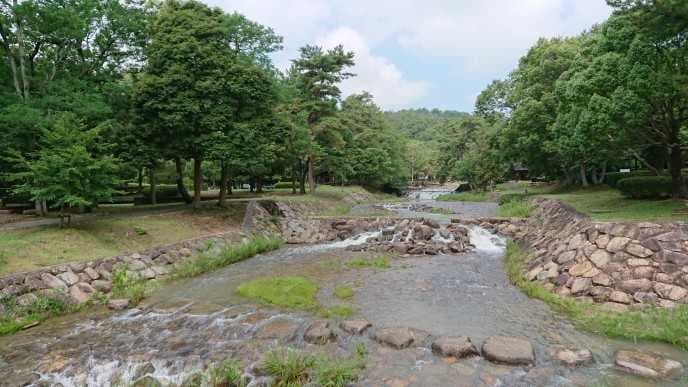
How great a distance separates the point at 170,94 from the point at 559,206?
18598mm

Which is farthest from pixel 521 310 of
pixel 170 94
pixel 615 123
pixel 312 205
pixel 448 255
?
→ pixel 312 205

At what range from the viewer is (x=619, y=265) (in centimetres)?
927

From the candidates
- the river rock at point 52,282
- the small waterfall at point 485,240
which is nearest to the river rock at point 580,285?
the small waterfall at point 485,240

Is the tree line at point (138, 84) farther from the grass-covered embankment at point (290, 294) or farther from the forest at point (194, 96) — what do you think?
the grass-covered embankment at point (290, 294)

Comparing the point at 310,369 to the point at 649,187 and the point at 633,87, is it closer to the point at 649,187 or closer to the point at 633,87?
the point at 633,87

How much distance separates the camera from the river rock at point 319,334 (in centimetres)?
723

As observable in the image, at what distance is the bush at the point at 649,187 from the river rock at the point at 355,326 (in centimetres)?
1477

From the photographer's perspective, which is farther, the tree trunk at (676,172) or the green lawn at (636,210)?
the tree trunk at (676,172)

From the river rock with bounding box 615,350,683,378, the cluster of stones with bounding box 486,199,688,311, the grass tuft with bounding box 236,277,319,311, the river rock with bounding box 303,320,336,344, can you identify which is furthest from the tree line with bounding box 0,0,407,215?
the river rock with bounding box 615,350,683,378

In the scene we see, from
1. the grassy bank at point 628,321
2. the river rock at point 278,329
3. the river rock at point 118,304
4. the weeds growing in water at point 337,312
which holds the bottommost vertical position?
the river rock at point 118,304

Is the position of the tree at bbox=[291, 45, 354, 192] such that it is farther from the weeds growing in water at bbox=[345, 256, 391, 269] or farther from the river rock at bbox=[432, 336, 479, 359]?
the river rock at bbox=[432, 336, 479, 359]

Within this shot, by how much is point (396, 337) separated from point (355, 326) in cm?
92

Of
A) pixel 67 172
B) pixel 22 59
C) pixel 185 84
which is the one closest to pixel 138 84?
pixel 185 84

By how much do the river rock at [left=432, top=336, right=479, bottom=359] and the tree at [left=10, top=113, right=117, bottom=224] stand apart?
11.4 metres
